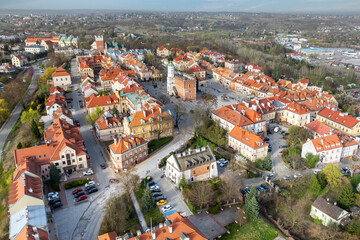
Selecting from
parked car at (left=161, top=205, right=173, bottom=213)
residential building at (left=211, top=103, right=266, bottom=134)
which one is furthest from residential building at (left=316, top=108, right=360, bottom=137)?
parked car at (left=161, top=205, right=173, bottom=213)

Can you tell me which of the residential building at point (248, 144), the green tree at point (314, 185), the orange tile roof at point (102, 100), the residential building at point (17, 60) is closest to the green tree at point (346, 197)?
the green tree at point (314, 185)

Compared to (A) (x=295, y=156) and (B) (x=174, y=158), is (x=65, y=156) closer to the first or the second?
(B) (x=174, y=158)

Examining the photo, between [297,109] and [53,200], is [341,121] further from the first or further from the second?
[53,200]

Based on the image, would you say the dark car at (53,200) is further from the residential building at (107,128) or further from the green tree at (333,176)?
the green tree at (333,176)

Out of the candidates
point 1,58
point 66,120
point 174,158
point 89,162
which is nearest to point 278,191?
point 174,158

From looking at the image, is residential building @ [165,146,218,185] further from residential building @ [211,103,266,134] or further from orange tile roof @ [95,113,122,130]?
orange tile roof @ [95,113,122,130]

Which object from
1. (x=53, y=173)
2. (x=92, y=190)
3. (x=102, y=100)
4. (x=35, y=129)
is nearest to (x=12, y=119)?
(x=35, y=129)
